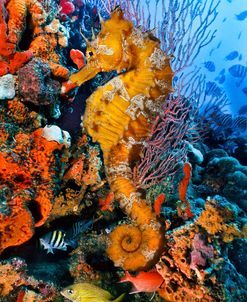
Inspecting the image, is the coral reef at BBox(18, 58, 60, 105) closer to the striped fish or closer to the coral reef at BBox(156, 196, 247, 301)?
the striped fish

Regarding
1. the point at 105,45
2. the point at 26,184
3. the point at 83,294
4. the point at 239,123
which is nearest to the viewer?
the point at 83,294

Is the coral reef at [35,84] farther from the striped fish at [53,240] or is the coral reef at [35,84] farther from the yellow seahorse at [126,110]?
the striped fish at [53,240]

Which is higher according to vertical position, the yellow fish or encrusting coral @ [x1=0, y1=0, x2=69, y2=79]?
encrusting coral @ [x1=0, y1=0, x2=69, y2=79]

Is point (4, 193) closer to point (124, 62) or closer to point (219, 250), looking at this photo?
point (124, 62)

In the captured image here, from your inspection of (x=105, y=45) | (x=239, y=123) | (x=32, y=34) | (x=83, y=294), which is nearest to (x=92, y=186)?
(x=83, y=294)

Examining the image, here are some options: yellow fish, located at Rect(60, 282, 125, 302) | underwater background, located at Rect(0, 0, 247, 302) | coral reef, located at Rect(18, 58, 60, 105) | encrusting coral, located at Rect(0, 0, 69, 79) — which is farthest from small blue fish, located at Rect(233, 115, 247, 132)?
yellow fish, located at Rect(60, 282, 125, 302)

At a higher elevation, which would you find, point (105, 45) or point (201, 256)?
point (105, 45)

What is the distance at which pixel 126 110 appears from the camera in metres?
3.56

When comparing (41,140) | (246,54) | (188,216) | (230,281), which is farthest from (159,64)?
(246,54)

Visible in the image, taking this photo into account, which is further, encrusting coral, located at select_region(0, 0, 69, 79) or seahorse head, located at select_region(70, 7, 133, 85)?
seahorse head, located at select_region(70, 7, 133, 85)

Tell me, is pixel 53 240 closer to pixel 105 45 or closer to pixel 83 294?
pixel 83 294

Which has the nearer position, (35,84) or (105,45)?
(35,84)

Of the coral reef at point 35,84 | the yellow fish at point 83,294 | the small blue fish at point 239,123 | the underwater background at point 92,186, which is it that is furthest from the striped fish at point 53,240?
the small blue fish at point 239,123

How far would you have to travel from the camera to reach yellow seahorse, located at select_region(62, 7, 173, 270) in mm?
3338
